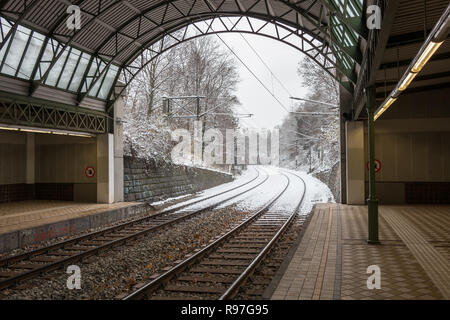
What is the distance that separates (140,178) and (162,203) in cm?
213

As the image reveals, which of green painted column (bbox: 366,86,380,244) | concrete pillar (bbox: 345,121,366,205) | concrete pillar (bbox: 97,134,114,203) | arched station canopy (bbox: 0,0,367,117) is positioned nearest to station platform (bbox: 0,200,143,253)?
concrete pillar (bbox: 97,134,114,203)

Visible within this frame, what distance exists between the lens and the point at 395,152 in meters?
17.8

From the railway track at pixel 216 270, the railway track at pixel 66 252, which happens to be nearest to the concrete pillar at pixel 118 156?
the railway track at pixel 66 252

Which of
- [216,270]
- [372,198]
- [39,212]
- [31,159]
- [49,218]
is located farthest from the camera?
[31,159]

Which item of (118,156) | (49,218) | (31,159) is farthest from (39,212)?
(31,159)

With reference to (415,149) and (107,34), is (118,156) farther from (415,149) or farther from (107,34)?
A: (415,149)

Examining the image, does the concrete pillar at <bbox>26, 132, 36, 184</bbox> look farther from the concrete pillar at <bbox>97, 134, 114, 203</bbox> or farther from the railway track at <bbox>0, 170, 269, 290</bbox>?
the railway track at <bbox>0, 170, 269, 290</bbox>

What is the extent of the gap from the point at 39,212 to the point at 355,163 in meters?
14.2

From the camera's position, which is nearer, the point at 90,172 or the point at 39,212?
the point at 39,212

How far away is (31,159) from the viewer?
20359 millimetres

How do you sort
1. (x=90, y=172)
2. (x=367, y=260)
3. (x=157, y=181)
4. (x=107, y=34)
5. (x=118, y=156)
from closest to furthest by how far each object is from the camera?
(x=367, y=260) < (x=107, y=34) < (x=90, y=172) < (x=118, y=156) < (x=157, y=181)

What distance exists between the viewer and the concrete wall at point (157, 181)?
20958 millimetres

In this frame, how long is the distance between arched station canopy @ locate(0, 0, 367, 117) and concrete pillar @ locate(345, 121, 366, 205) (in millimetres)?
1961
